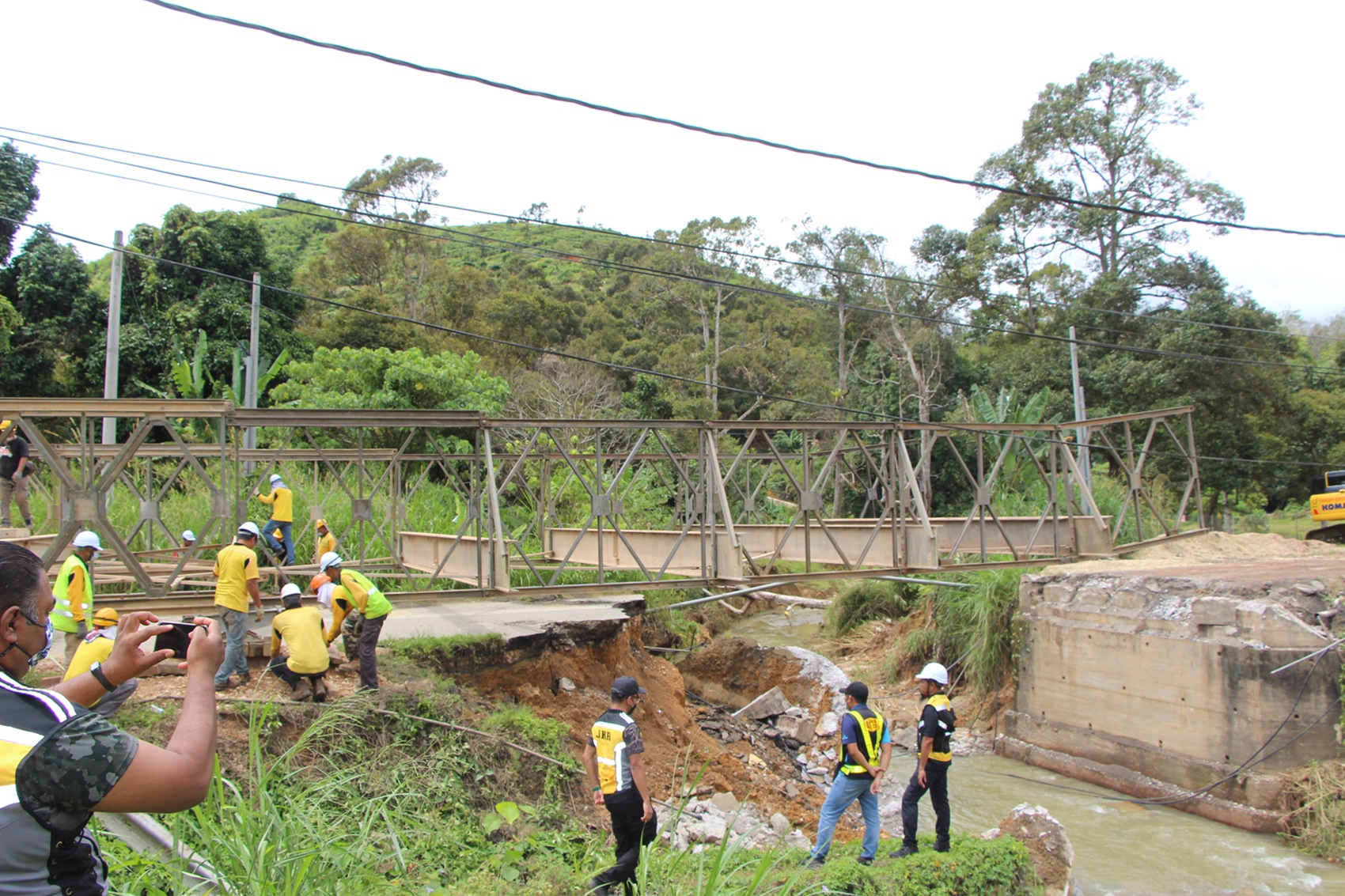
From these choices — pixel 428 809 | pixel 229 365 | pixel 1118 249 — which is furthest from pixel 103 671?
pixel 1118 249

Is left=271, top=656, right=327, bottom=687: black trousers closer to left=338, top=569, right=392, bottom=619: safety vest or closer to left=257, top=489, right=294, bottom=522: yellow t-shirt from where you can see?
left=338, top=569, right=392, bottom=619: safety vest

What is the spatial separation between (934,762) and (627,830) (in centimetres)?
343

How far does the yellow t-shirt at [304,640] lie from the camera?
8.68 m

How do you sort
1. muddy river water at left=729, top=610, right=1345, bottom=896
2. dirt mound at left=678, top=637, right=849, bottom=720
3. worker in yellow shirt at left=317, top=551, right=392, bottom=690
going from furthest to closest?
dirt mound at left=678, top=637, right=849, bottom=720, muddy river water at left=729, top=610, right=1345, bottom=896, worker in yellow shirt at left=317, top=551, right=392, bottom=690

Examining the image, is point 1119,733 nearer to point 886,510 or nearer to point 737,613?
point 886,510

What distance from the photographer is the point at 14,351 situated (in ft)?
91.1

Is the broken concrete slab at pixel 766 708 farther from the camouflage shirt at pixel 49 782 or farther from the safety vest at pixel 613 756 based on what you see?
the camouflage shirt at pixel 49 782

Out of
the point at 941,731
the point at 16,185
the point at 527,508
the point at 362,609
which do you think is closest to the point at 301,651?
the point at 362,609

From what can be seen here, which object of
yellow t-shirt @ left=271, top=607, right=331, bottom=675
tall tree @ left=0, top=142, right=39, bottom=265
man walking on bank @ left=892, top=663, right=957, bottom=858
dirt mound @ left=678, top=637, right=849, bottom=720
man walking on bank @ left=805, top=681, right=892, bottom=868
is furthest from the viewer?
tall tree @ left=0, top=142, right=39, bottom=265

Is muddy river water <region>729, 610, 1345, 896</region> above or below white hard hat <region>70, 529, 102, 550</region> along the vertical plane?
below

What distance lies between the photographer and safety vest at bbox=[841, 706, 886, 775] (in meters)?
8.00

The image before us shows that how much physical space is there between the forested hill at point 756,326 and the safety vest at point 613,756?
51.9 ft

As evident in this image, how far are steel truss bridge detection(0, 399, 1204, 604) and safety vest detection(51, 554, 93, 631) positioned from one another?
4.35 ft

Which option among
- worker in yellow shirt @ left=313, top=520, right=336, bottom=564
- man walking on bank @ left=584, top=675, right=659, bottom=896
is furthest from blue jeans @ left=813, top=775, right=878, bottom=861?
worker in yellow shirt @ left=313, top=520, right=336, bottom=564
